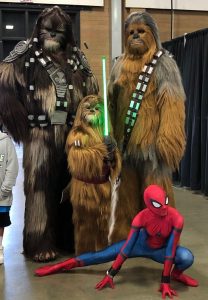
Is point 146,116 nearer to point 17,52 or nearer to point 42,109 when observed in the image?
point 42,109

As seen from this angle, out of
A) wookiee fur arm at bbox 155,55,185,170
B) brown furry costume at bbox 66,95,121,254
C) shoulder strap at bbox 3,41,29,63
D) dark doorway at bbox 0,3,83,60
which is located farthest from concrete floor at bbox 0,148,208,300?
dark doorway at bbox 0,3,83,60

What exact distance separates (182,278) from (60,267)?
0.64m

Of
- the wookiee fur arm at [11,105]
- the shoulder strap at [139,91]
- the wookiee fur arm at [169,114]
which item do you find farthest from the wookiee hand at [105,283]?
the wookiee fur arm at [11,105]

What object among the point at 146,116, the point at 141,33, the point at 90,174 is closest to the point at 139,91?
the point at 146,116

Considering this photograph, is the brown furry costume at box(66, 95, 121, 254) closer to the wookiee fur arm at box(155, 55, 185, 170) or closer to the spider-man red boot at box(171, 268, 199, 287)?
the wookiee fur arm at box(155, 55, 185, 170)

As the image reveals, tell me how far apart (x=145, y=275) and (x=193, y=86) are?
290 cm

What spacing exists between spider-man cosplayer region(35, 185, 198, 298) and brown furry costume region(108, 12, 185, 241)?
14.3 inches

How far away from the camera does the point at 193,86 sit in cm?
477

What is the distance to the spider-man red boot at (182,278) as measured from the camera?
2.19 metres

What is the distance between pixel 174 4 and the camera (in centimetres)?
583

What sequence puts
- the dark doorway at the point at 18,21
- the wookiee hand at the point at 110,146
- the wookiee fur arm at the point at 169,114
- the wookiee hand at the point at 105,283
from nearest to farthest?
the wookiee hand at the point at 105,283, the wookiee hand at the point at 110,146, the wookiee fur arm at the point at 169,114, the dark doorway at the point at 18,21

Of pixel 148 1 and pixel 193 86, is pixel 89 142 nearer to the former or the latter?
pixel 193 86

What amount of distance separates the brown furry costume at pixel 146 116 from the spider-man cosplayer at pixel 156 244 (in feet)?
1.19

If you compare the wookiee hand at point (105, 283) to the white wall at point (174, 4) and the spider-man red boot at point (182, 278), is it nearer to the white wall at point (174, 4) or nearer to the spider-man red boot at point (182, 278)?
the spider-man red boot at point (182, 278)
